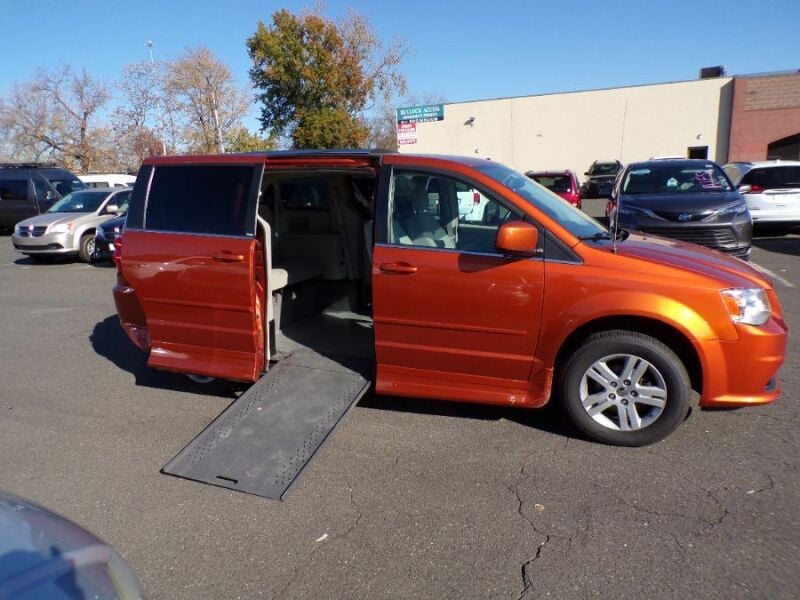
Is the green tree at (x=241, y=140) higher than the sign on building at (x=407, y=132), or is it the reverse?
the green tree at (x=241, y=140)

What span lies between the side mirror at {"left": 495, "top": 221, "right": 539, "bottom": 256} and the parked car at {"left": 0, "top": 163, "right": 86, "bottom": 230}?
63.9ft

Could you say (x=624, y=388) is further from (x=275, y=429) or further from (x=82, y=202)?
(x=82, y=202)

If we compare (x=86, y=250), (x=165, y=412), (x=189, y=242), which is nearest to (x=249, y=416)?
(x=165, y=412)

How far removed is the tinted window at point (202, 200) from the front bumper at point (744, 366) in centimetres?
325


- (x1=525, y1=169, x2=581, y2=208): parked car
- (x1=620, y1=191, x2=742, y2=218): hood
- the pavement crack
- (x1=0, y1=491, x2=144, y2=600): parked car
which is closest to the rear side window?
(x1=525, y1=169, x2=581, y2=208): parked car

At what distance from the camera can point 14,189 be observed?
723 inches

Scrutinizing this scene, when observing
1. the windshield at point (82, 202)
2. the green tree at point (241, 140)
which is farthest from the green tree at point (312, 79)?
the windshield at point (82, 202)

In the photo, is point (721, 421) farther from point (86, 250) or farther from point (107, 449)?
point (86, 250)

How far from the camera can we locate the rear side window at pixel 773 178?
12094 millimetres

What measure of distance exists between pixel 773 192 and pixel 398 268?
1187cm

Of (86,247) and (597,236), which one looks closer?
(597,236)

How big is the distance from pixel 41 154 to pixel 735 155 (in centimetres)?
4914

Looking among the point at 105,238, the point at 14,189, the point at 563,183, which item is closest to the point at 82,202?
the point at 105,238

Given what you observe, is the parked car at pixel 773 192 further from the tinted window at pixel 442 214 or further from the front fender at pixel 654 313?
the tinted window at pixel 442 214
